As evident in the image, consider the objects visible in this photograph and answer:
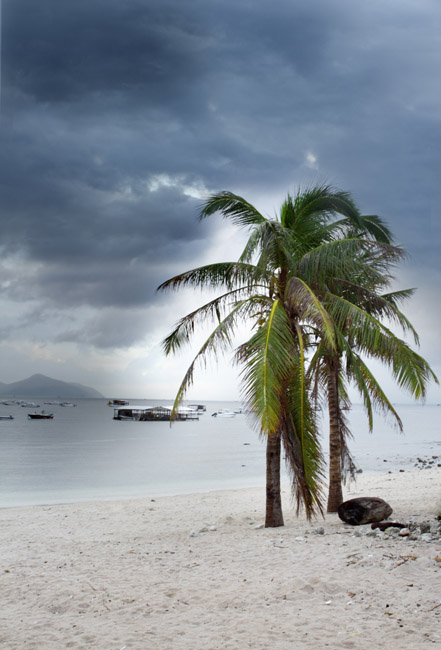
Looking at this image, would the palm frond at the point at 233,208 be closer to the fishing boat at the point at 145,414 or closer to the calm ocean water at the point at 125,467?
the calm ocean water at the point at 125,467

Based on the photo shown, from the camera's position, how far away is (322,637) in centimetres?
496

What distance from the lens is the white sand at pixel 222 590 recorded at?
5.12 metres

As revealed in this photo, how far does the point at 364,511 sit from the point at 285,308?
4381 mm

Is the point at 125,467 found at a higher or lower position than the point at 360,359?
lower

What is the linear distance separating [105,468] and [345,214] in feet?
91.7

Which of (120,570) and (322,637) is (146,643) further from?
(120,570)

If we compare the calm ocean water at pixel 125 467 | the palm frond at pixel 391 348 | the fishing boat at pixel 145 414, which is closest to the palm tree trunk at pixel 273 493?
the palm frond at pixel 391 348

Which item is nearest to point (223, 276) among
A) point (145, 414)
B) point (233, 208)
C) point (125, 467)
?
point (233, 208)

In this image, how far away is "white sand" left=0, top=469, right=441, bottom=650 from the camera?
16.8 feet

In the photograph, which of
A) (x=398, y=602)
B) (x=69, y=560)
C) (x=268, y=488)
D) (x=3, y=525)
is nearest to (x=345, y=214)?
(x=268, y=488)

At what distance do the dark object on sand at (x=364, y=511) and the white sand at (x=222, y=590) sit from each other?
328mm

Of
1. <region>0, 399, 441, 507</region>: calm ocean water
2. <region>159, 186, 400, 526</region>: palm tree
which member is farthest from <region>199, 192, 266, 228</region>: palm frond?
<region>0, 399, 441, 507</region>: calm ocean water

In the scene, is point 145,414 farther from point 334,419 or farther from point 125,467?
point 334,419

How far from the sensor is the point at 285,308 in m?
10.2
